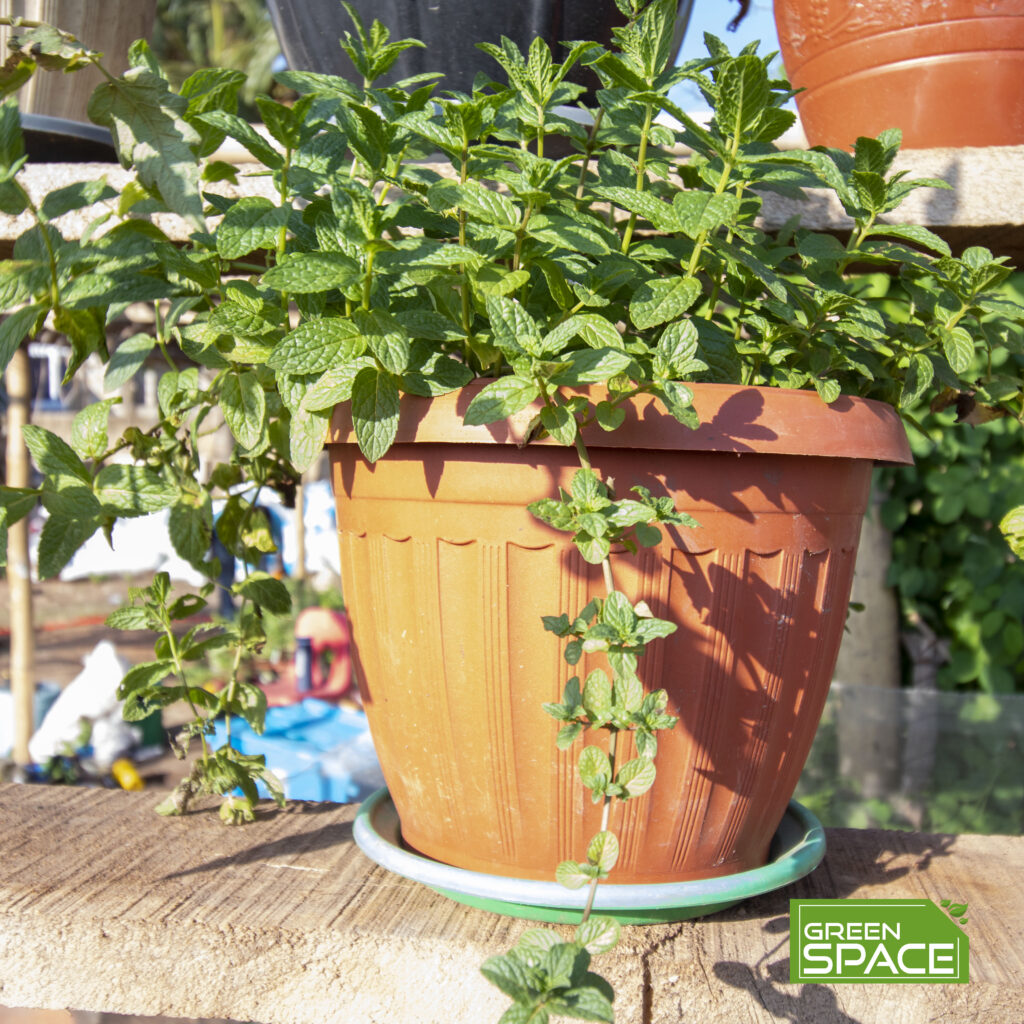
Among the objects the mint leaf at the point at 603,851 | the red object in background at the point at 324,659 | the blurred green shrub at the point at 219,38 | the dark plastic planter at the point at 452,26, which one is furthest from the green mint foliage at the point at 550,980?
the blurred green shrub at the point at 219,38

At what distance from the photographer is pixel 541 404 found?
64cm

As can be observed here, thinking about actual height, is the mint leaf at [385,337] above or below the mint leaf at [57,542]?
above

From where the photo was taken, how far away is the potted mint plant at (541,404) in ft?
2.05

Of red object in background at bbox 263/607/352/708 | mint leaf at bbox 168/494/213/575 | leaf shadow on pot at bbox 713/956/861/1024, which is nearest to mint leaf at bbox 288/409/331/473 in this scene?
mint leaf at bbox 168/494/213/575

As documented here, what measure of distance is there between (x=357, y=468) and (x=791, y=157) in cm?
40

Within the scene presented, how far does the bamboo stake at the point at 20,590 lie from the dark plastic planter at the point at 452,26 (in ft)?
4.01

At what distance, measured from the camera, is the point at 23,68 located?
2.00ft

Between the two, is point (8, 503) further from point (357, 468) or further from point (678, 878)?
point (678, 878)

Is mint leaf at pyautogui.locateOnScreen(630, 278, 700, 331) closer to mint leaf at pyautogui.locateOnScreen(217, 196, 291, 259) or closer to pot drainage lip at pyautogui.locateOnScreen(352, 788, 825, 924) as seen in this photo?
mint leaf at pyautogui.locateOnScreen(217, 196, 291, 259)

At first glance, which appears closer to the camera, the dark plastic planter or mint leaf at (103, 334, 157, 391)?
mint leaf at (103, 334, 157, 391)

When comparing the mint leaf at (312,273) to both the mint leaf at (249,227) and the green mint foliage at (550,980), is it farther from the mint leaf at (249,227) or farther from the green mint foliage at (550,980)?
the green mint foliage at (550,980)

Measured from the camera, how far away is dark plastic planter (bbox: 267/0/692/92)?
1.04 metres

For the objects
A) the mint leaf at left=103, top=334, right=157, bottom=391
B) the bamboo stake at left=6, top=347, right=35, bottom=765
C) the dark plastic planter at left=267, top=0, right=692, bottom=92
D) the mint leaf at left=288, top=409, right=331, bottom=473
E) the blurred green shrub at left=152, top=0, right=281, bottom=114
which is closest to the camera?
the mint leaf at left=288, top=409, right=331, bottom=473

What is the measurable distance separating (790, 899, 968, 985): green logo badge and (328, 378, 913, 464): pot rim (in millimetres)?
360
